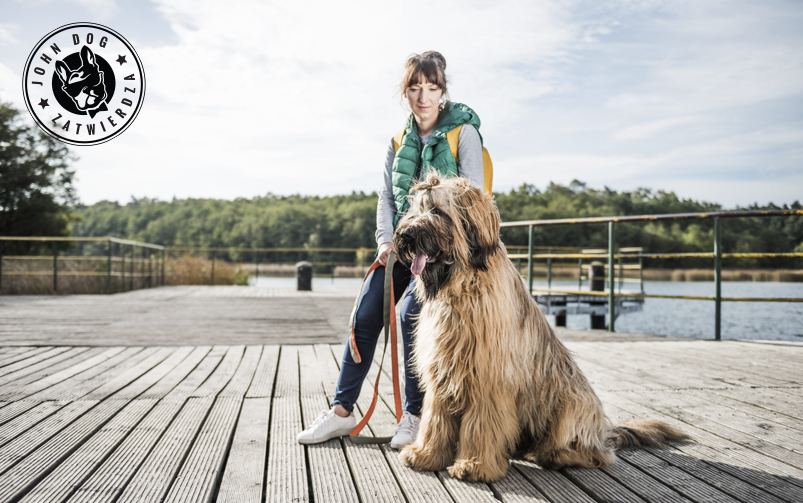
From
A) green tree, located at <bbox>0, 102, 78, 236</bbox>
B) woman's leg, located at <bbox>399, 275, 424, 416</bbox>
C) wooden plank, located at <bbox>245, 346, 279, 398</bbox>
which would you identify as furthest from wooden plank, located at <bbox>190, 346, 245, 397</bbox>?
green tree, located at <bbox>0, 102, 78, 236</bbox>

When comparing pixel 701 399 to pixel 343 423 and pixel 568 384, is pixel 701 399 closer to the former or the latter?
pixel 568 384

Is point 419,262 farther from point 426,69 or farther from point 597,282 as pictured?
point 597,282

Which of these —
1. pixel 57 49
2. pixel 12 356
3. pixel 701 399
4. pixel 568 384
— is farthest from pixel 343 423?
pixel 57 49

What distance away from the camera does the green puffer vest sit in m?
2.51

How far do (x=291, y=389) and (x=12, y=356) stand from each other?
261 cm

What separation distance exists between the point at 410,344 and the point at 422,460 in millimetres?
543

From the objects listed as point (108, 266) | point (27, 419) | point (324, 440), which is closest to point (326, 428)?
point (324, 440)

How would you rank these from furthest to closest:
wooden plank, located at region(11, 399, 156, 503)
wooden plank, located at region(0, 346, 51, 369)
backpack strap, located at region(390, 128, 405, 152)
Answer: wooden plank, located at region(0, 346, 51, 369) < backpack strap, located at region(390, 128, 405, 152) < wooden plank, located at region(11, 399, 156, 503)

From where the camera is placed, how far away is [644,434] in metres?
2.50

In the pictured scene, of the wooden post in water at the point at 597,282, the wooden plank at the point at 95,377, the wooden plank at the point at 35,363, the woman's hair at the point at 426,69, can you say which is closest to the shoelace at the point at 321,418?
the woman's hair at the point at 426,69

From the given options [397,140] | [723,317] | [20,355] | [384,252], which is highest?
[397,140]

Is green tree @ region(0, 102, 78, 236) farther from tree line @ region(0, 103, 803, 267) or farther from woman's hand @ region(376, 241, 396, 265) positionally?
→ woman's hand @ region(376, 241, 396, 265)

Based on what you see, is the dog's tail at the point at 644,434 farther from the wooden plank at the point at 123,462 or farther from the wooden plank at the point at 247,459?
the wooden plank at the point at 123,462

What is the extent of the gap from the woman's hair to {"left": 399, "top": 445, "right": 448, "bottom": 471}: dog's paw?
1533mm
